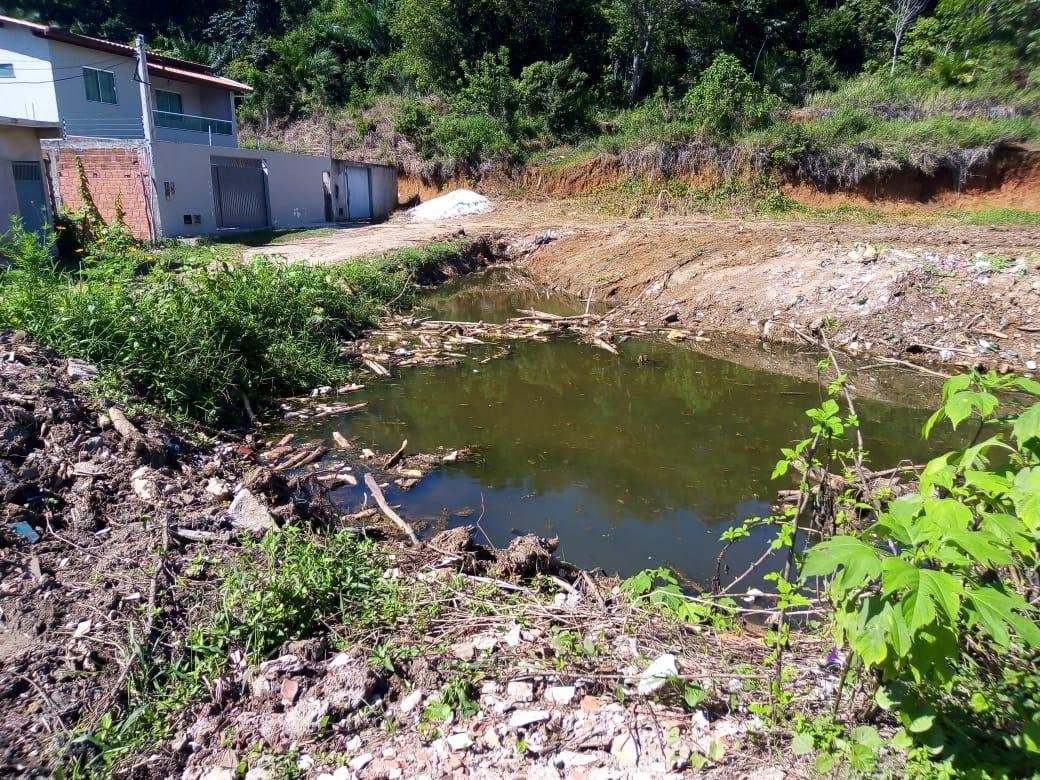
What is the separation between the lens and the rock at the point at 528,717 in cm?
313

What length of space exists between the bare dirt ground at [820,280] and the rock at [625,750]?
849 centimetres

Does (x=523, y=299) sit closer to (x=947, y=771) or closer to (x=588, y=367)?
(x=588, y=367)

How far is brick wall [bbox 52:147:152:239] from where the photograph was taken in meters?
19.6

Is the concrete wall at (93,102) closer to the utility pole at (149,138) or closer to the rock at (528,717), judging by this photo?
the utility pole at (149,138)

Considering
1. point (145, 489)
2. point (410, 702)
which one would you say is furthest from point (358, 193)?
point (410, 702)

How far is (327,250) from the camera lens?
19375 millimetres

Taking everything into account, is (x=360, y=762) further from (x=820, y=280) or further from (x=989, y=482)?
(x=820, y=280)

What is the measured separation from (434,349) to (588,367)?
2.70m

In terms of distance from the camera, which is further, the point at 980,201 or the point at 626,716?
the point at 980,201

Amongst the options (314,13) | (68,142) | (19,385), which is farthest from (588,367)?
(314,13)

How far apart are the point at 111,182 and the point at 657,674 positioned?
21.8 m

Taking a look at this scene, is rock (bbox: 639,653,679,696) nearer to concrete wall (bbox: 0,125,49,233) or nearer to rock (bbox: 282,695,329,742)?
rock (bbox: 282,695,329,742)

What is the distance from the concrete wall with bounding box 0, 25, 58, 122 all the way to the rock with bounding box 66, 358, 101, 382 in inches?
819

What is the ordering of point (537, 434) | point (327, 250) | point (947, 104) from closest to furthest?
point (537, 434) < point (327, 250) < point (947, 104)
